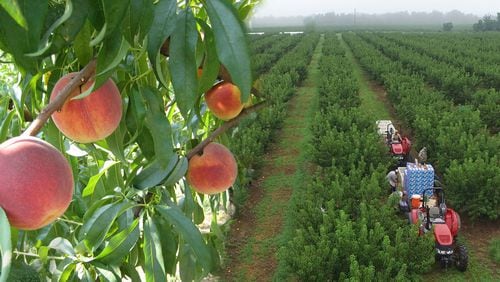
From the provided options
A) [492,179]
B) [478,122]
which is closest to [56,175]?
[492,179]

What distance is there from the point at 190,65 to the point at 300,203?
3.71 metres

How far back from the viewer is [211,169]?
1031 millimetres

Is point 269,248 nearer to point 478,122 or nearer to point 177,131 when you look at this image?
point 177,131

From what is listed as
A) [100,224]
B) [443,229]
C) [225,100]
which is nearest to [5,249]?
[100,224]

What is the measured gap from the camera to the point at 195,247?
0.82 meters

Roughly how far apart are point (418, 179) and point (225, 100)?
4.00m

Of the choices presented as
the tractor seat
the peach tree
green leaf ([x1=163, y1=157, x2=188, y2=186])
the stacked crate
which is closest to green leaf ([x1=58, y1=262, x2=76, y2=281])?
the peach tree

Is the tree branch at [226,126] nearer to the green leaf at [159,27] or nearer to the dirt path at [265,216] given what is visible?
the green leaf at [159,27]

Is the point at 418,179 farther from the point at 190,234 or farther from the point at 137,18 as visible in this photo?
the point at 137,18

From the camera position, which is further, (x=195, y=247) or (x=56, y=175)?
(x=195, y=247)

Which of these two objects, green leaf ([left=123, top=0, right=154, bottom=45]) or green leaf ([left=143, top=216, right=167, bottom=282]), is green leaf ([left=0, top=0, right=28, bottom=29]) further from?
green leaf ([left=143, top=216, right=167, bottom=282])

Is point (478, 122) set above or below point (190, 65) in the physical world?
below

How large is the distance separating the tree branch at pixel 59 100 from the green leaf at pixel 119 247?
307 mm

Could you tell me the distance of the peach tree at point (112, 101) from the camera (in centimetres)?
47
